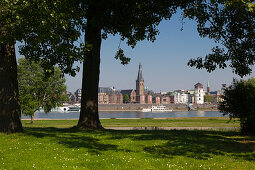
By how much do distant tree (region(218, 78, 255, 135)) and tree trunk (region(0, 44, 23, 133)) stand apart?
985 cm

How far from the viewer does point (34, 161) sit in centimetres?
710

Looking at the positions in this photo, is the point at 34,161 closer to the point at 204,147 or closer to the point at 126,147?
the point at 126,147

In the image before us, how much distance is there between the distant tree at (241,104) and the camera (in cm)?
1218

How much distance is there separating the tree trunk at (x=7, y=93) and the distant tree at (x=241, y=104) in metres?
9.85

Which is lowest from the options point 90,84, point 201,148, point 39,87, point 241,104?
point 201,148

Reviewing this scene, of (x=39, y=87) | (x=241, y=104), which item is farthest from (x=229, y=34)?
(x=39, y=87)

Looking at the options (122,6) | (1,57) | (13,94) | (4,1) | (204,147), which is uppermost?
(122,6)

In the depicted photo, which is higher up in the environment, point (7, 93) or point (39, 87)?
point (39, 87)

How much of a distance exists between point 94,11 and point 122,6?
6.28 ft

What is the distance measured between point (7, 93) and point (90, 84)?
4.14 m

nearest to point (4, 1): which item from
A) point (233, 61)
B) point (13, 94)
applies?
point (13, 94)

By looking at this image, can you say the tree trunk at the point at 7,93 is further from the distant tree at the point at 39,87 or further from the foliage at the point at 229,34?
the distant tree at the point at 39,87

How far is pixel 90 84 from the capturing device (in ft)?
46.4

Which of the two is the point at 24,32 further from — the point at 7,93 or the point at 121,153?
the point at 121,153
